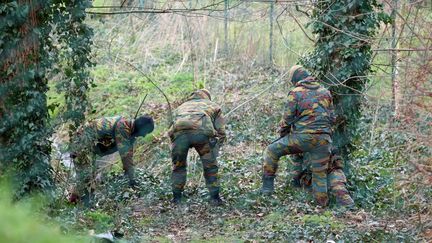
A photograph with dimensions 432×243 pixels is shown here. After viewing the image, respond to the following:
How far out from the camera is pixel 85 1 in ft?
32.3

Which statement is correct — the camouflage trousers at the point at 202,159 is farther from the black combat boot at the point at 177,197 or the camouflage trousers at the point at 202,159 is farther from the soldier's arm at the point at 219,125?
the soldier's arm at the point at 219,125

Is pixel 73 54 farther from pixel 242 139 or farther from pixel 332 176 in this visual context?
pixel 242 139

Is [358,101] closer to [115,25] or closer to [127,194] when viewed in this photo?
[127,194]

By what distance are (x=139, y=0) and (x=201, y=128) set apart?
6.74 m

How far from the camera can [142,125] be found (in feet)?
38.2

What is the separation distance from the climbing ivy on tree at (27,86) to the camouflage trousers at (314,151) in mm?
3283

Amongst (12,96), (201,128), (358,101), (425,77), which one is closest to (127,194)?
(201,128)

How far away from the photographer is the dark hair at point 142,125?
11.6 m

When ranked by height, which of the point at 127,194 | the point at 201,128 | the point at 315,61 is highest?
the point at 315,61

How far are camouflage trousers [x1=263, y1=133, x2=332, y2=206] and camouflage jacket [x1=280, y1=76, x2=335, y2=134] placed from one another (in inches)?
4.2

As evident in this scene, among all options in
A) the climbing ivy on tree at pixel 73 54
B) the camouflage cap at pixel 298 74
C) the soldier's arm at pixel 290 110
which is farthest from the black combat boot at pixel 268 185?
the climbing ivy on tree at pixel 73 54

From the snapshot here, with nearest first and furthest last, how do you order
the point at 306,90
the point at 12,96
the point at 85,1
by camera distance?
the point at 12,96, the point at 85,1, the point at 306,90

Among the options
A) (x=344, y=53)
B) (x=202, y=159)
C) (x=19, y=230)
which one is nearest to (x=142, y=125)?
(x=202, y=159)

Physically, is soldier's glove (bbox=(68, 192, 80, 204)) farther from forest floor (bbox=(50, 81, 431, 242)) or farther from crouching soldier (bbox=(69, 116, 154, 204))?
forest floor (bbox=(50, 81, 431, 242))
